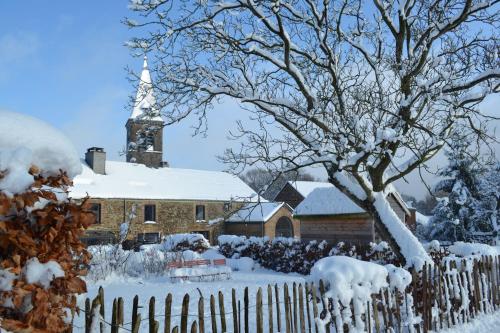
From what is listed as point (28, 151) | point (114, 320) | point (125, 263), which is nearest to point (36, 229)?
point (28, 151)

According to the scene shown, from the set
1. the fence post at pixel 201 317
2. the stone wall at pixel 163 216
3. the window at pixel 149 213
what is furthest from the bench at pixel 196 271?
the window at pixel 149 213

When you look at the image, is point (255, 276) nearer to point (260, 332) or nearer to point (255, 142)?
point (255, 142)

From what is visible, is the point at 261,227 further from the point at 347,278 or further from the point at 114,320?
the point at 114,320

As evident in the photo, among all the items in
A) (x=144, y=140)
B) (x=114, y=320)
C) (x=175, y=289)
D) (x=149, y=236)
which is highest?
(x=144, y=140)

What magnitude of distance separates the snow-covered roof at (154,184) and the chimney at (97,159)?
0.42 metres

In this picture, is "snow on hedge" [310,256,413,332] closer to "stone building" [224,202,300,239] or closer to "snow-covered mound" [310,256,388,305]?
"snow-covered mound" [310,256,388,305]

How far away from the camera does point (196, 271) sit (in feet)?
51.0

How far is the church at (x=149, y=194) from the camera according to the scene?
113ft

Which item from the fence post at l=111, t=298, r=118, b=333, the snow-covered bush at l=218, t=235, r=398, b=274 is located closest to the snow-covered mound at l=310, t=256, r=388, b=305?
the fence post at l=111, t=298, r=118, b=333

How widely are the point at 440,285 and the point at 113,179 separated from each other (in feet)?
106

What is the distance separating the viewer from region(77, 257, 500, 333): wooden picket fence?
4204mm

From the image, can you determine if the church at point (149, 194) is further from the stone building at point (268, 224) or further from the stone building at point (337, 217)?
the stone building at point (337, 217)

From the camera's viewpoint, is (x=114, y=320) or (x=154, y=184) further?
(x=154, y=184)

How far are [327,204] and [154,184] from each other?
20265 mm
